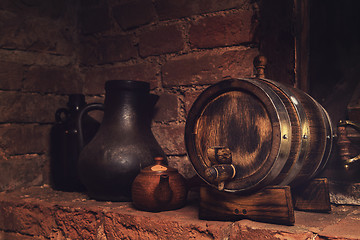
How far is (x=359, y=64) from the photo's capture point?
1.36 metres

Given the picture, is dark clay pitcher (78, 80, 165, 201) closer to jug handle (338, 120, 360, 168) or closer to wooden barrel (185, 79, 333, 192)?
wooden barrel (185, 79, 333, 192)

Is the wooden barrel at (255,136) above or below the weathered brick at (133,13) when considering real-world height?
below

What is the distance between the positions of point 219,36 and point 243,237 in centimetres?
79

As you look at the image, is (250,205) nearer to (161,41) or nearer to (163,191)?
(163,191)

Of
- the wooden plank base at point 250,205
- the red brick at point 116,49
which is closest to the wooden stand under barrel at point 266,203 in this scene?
the wooden plank base at point 250,205

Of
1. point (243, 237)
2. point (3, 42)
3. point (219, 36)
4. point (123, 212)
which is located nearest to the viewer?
A: point (243, 237)

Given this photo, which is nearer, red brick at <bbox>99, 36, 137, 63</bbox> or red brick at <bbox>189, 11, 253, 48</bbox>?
red brick at <bbox>189, 11, 253, 48</bbox>

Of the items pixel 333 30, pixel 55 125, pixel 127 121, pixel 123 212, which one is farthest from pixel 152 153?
pixel 333 30

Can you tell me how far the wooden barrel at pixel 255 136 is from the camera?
0.92 metres

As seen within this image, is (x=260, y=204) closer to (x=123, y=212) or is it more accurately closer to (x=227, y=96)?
(x=227, y=96)

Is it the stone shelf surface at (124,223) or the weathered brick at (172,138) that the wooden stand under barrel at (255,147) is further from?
the weathered brick at (172,138)

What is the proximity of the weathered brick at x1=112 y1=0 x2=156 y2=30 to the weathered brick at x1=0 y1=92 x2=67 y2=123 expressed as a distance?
458mm

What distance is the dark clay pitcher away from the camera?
1.26 meters

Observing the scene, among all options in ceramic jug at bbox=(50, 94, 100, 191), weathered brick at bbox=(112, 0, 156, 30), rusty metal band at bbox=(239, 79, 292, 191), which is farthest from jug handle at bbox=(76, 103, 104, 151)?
rusty metal band at bbox=(239, 79, 292, 191)
